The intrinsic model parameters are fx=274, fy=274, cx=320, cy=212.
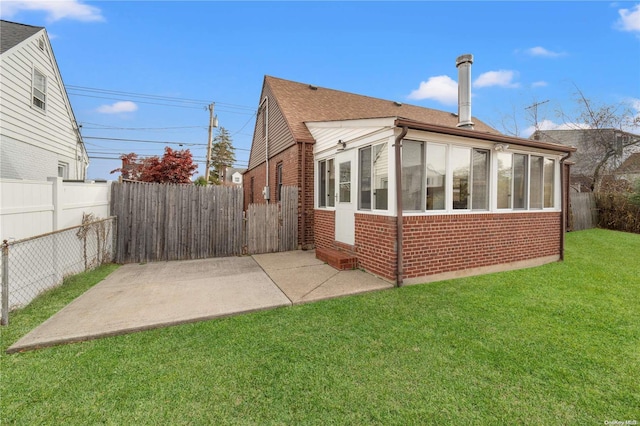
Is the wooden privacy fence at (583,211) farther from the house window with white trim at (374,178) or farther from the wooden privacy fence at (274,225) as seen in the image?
the wooden privacy fence at (274,225)

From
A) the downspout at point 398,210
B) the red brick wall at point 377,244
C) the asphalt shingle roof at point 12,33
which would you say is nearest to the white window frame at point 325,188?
the red brick wall at point 377,244

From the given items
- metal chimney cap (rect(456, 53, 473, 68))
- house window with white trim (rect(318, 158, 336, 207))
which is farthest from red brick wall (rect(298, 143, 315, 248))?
metal chimney cap (rect(456, 53, 473, 68))

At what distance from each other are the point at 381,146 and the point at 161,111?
22.4m

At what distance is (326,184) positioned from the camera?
7.60m

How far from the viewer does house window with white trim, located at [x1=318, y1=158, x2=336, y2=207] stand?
7280 millimetres

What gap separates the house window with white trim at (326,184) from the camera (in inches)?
287

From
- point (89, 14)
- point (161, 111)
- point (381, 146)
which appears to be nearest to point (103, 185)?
point (89, 14)

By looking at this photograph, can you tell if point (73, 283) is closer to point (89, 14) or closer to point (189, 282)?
point (189, 282)

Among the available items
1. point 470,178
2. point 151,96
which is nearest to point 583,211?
point 470,178

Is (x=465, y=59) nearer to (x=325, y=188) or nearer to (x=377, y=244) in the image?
(x=325, y=188)

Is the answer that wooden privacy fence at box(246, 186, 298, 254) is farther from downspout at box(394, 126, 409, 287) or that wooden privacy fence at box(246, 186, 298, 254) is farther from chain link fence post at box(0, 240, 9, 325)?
chain link fence post at box(0, 240, 9, 325)

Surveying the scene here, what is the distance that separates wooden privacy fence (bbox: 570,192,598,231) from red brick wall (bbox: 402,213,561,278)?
7644 millimetres

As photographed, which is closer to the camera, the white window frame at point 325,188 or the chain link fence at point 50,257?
the chain link fence at point 50,257

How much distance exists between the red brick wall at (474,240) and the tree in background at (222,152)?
128 ft
